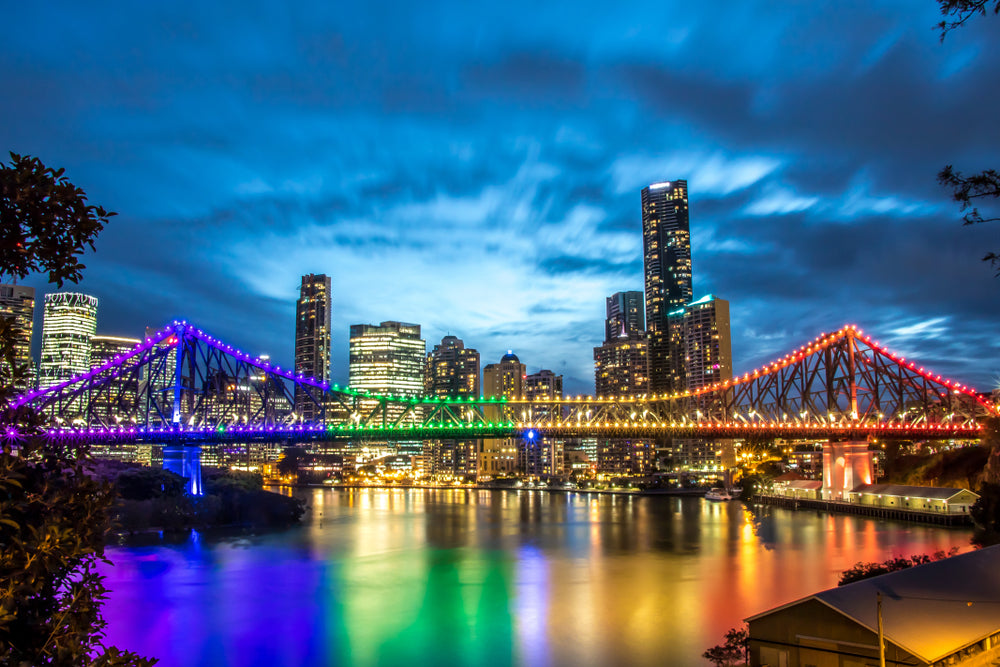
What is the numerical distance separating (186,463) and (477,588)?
44.6 meters

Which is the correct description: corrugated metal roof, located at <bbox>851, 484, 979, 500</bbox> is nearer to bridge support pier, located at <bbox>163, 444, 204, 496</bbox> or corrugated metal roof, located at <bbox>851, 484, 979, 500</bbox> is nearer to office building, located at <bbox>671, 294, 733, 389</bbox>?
bridge support pier, located at <bbox>163, 444, 204, 496</bbox>

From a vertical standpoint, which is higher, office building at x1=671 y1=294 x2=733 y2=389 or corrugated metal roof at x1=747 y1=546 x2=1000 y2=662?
office building at x1=671 y1=294 x2=733 y2=389

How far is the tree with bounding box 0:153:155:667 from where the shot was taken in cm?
604

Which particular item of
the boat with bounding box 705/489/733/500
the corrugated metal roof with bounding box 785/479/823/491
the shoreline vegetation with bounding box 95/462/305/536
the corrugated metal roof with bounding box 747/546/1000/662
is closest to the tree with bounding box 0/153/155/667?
the corrugated metal roof with bounding box 747/546/1000/662

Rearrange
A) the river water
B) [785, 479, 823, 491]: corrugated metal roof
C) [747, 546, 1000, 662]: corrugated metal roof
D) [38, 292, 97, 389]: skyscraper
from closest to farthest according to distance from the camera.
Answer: [747, 546, 1000, 662]: corrugated metal roof, the river water, [785, 479, 823, 491]: corrugated metal roof, [38, 292, 97, 389]: skyscraper

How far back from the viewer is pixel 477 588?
3959 centimetres

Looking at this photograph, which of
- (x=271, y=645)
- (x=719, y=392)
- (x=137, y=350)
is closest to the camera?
(x=271, y=645)

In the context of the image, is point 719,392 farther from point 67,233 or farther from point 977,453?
point 67,233

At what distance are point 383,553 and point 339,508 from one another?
158ft

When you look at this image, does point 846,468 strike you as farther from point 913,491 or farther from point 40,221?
point 40,221

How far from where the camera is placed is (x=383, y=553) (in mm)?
53125

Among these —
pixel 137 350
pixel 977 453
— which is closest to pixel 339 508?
pixel 137 350

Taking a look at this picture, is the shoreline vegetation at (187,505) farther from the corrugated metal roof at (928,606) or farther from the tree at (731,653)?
the corrugated metal roof at (928,606)

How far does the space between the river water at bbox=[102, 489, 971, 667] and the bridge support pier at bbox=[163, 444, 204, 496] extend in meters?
12.0
